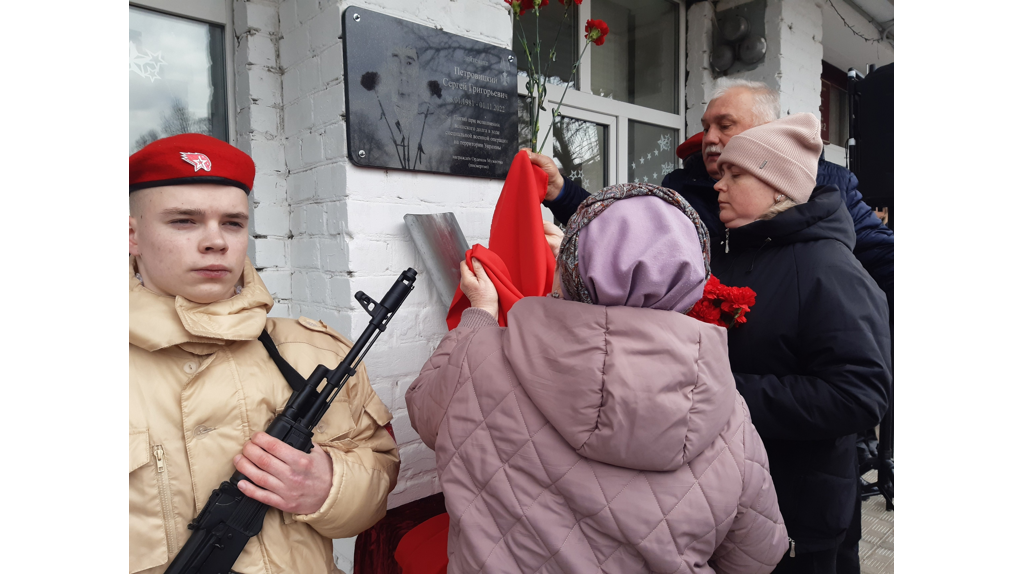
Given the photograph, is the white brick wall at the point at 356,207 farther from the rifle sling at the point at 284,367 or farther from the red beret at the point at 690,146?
the red beret at the point at 690,146

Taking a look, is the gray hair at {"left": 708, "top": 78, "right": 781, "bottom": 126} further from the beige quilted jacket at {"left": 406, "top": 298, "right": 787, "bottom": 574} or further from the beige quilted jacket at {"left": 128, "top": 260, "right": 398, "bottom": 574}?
the beige quilted jacket at {"left": 128, "top": 260, "right": 398, "bottom": 574}

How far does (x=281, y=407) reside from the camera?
1.19m

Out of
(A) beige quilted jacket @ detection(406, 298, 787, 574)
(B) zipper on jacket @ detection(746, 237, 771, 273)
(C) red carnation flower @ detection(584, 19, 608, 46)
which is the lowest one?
(A) beige quilted jacket @ detection(406, 298, 787, 574)

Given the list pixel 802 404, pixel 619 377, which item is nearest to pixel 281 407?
pixel 619 377

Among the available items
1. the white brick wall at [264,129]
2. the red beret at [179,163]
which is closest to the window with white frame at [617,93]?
the white brick wall at [264,129]

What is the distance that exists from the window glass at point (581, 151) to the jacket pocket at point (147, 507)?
2.32 metres

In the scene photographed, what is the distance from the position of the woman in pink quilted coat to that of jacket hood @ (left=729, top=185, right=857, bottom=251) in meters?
0.51

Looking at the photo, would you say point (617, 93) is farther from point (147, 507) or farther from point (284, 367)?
point (147, 507)

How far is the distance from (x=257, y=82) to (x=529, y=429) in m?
1.61

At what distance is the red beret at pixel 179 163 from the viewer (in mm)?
1074

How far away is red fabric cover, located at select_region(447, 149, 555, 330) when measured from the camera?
5.22ft

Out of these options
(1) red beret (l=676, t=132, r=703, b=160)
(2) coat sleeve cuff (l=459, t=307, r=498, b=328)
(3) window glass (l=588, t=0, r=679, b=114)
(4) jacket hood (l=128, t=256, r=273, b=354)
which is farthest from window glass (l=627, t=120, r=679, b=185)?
(4) jacket hood (l=128, t=256, r=273, b=354)

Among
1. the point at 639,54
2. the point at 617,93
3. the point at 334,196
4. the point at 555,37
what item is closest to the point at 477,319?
the point at 334,196

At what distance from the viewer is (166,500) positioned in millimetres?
1056
